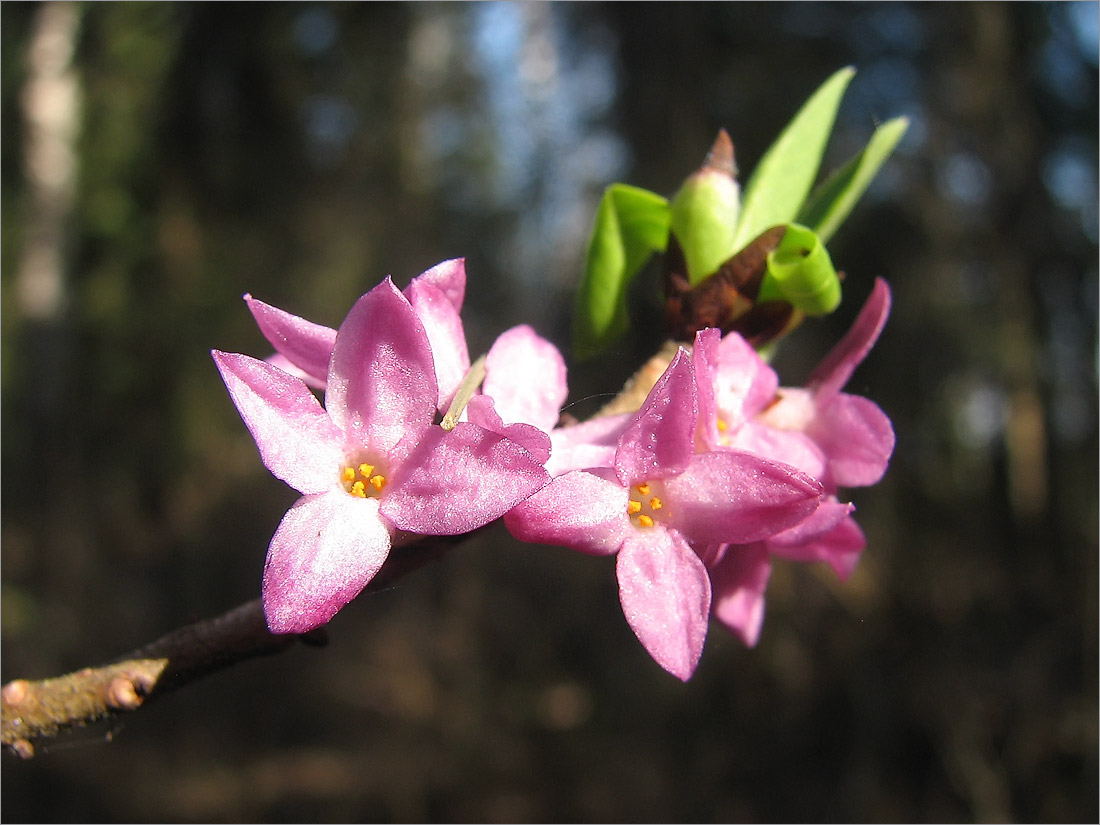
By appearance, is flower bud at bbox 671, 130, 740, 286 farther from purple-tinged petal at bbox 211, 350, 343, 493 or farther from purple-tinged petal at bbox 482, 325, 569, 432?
purple-tinged petal at bbox 211, 350, 343, 493

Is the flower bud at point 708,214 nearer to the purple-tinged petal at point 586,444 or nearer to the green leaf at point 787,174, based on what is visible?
the green leaf at point 787,174

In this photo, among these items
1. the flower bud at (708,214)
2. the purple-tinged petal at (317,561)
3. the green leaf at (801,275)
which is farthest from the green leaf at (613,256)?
the purple-tinged petal at (317,561)

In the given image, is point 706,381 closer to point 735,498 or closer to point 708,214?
point 735,498

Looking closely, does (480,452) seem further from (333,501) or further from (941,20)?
(941,20)

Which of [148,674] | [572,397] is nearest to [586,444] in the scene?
[148,674]

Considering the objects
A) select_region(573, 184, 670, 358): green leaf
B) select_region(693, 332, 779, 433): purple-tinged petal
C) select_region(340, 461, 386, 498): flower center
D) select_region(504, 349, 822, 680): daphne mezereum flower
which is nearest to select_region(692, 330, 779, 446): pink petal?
select_region(693, 332, 779, 433): purple-tinged petal

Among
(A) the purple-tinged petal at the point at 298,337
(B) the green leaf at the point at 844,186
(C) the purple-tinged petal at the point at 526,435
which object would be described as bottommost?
(C) the purple-tinged petal at the point at 526,435

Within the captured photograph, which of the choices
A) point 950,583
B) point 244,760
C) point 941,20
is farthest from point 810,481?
point 244,760
